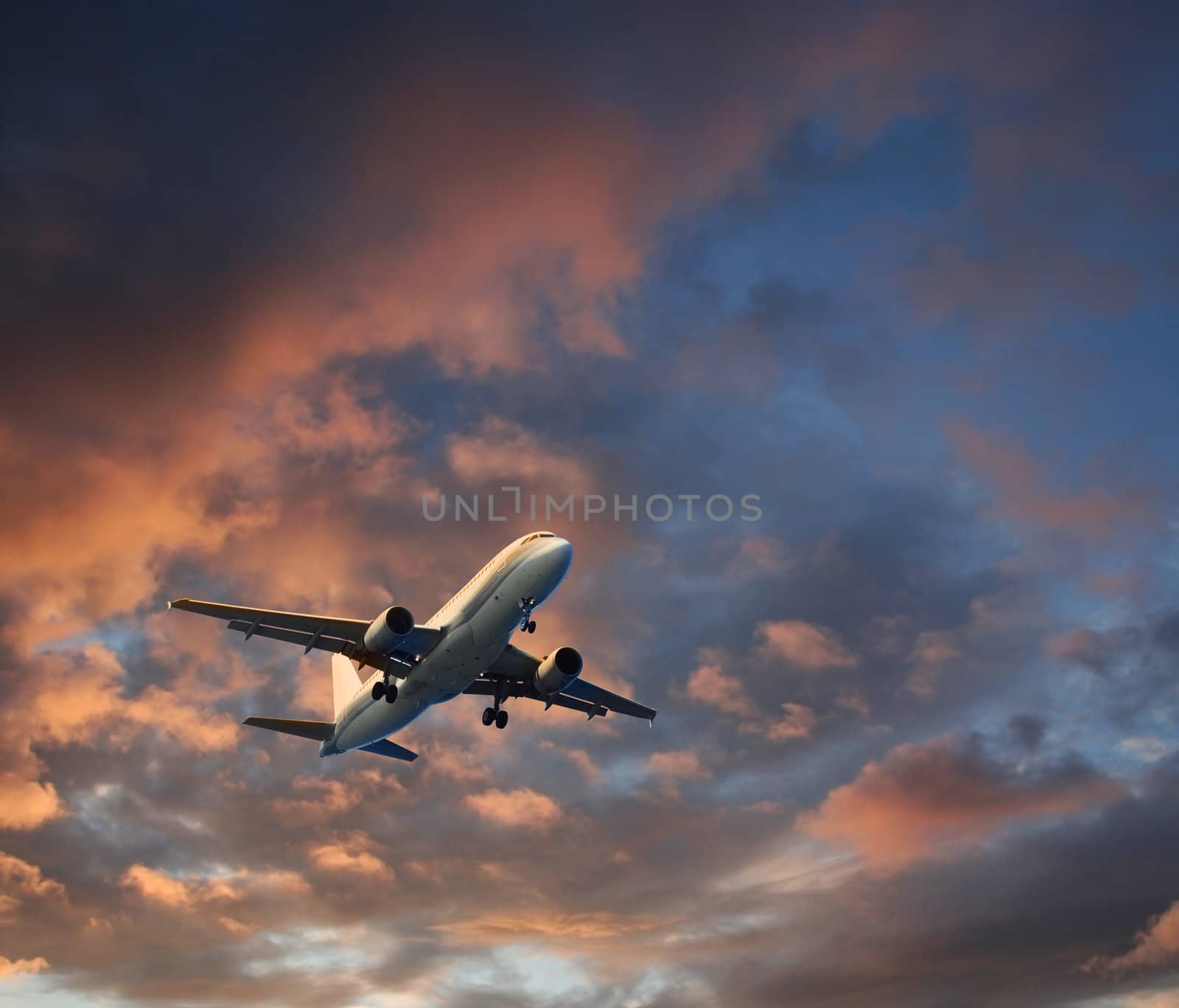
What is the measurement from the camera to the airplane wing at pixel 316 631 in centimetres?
5372

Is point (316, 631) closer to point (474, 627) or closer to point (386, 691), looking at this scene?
point (386, 691)

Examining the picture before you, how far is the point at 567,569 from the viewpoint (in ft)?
163

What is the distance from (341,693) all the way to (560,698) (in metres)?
14.4

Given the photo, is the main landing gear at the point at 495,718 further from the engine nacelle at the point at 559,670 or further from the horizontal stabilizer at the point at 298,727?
the horizontal stabilizer at the point at 298,727

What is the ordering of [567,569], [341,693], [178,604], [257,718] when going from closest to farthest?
[567,569]
[178,604]
[257,718]
[341,693]

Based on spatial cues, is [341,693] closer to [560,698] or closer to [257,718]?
[257,718]

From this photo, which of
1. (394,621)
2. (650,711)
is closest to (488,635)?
(394,621)

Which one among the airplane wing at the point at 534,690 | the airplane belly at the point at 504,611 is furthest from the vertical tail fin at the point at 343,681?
the airplane belly at the point at 504,611

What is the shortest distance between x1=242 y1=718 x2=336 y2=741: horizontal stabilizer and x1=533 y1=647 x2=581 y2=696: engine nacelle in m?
13.5

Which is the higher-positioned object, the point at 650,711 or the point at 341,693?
the point at 341,693

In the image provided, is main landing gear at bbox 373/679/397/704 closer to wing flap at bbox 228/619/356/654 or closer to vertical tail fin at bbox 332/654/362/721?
wing flap at bbox 228/619/356/654

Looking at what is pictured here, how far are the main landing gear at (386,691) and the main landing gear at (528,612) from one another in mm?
9277

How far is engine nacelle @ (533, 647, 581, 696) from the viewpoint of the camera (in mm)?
59875

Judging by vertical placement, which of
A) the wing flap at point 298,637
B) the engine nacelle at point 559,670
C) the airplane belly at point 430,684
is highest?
the wing flap at point 298,637
